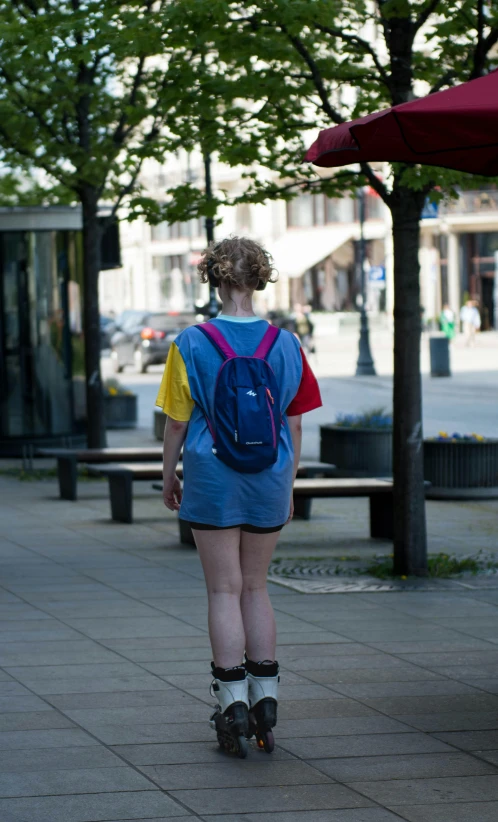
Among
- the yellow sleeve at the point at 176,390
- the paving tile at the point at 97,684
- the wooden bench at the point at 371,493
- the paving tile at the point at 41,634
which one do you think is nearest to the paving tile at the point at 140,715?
the paving tile at the point at 97,684

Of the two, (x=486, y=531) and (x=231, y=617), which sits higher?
(x=231, y=617)

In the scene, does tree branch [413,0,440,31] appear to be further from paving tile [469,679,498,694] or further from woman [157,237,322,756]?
paving tile [469,679,498,694]

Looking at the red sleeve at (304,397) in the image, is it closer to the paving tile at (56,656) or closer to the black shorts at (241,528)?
the black shorts at (241,528)

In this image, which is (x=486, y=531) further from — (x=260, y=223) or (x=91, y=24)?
(x=260, y=223)

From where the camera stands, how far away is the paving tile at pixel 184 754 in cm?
481

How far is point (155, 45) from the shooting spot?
8.95 meters

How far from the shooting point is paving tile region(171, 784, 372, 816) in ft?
14.2

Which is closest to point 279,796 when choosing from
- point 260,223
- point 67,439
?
point 67,439

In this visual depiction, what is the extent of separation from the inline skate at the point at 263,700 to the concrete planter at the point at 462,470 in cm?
826

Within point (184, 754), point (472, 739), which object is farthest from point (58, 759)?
point (472, 739)

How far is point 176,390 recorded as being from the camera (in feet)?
16.2

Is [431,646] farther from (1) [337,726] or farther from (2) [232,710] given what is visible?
(2) [232,710]

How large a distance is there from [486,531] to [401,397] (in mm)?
2804

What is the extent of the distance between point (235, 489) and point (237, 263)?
31.5 inches
